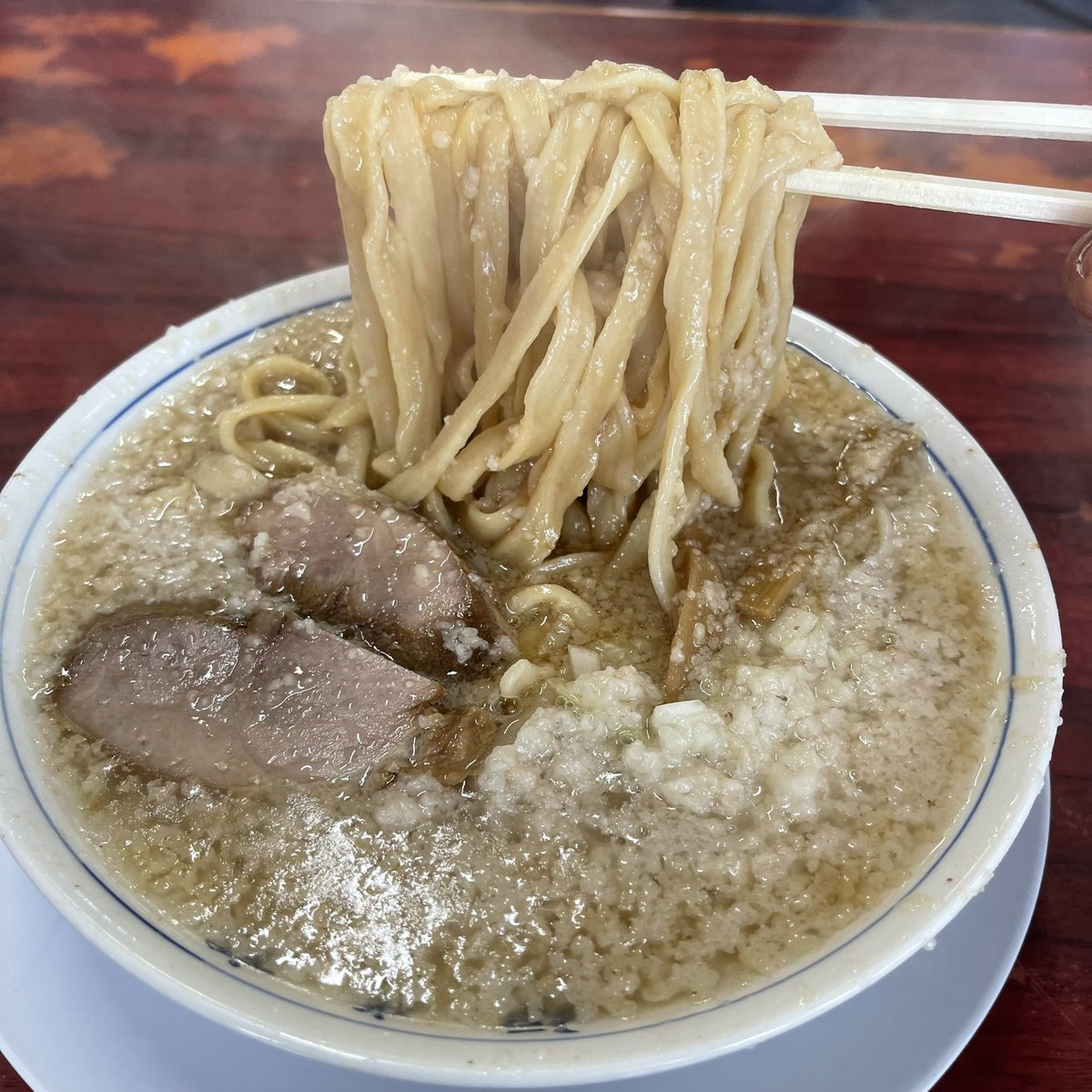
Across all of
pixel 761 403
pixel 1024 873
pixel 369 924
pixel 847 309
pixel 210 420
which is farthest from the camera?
pixel 847 309

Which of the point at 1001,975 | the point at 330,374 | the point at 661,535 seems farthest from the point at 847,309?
the point at 1001,975

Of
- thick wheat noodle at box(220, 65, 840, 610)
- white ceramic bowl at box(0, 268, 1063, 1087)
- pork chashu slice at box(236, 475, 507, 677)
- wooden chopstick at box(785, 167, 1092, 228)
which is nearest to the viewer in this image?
white ceramic bowl at box(0, 268, 1063, 1087)

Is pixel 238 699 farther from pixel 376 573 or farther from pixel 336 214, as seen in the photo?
pixel 336 214

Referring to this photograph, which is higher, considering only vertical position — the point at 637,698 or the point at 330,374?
the point at 330,374

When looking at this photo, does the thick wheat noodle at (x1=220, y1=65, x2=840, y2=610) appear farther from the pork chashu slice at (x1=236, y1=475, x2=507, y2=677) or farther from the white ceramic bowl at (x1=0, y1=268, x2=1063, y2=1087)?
the white ceramic bowl at (x1=0, y1=268, x2=1063, y2=1087)

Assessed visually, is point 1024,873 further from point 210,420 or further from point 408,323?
point 210,420

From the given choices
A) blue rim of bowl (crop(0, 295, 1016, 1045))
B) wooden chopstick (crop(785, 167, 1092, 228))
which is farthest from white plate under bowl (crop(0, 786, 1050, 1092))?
wooden chopstick (crop(785, 167, 1092, 228))
